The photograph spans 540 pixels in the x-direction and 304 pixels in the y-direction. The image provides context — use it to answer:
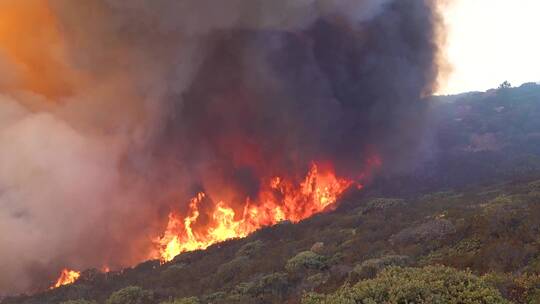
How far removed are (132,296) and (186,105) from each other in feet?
86.4

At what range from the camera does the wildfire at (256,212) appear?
3506cm

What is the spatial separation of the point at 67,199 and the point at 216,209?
10.7 metres

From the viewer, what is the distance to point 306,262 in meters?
19.4

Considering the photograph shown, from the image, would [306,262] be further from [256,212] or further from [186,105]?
[186,105]

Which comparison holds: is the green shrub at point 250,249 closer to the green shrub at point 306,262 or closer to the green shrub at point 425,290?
the green shrub at point 306,262

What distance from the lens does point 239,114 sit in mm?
44938

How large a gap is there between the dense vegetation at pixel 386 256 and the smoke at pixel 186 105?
7111 mm

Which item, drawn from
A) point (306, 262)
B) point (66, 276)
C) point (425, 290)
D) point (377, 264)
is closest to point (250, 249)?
point (306, 262)

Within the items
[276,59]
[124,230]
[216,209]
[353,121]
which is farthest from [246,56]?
[124,230]

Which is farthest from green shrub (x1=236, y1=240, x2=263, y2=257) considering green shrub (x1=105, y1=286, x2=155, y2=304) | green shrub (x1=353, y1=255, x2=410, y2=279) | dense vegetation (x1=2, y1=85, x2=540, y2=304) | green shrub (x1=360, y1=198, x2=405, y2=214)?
green shrub (x1=353, y1=255, x2=410, y2=279)

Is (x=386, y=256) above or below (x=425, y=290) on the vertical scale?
above

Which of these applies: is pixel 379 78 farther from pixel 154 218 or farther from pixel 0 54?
pixel 0 54

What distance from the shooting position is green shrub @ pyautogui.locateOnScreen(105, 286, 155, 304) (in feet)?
64.7

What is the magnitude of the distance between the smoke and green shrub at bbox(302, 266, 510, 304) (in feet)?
88.4
